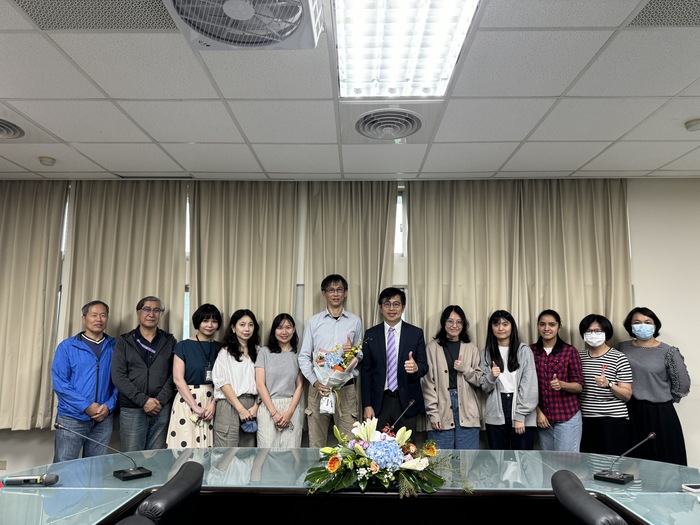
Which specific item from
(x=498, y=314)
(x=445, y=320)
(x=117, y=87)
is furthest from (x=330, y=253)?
(x=117, y=87)

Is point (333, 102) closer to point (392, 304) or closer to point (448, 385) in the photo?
point (392, 304)

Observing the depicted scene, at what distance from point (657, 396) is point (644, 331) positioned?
0.51 m

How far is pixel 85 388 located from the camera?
155 inches

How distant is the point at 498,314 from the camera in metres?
4.21

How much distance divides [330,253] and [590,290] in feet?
7.87

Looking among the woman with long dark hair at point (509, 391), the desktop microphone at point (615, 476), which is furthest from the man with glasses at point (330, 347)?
the desktop microphone at point (615, 476)

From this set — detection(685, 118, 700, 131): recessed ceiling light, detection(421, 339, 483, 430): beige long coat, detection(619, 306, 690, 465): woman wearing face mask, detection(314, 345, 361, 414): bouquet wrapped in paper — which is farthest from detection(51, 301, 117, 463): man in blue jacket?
detection(685, 118, 700, 131): recessed ceiling light

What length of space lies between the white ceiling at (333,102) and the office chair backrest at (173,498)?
183 centimetres

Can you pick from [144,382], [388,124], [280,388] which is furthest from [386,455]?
[144,382]

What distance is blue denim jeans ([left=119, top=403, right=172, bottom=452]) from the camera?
12.9 feet

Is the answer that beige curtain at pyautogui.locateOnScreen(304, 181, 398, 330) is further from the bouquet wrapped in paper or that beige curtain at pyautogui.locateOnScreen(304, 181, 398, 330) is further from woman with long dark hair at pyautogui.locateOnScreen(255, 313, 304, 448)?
the bouquet wrapped in paper

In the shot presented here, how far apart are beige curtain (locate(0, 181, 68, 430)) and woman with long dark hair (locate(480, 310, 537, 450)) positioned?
12.5 ft

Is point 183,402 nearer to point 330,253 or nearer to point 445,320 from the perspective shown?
point 330,253

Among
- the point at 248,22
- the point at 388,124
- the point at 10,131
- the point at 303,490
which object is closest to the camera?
the point at 248,22
